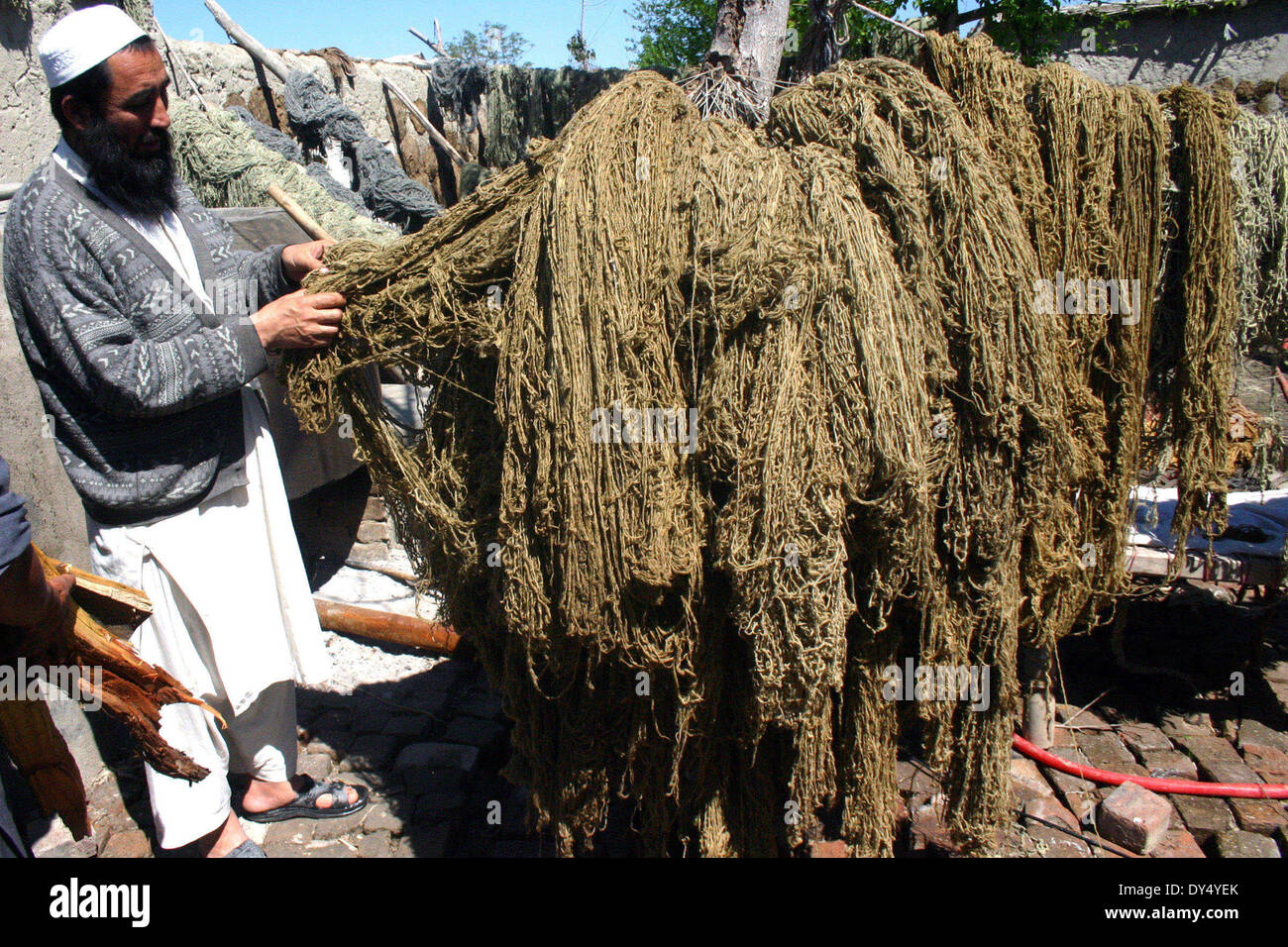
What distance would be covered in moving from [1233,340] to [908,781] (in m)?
1.97

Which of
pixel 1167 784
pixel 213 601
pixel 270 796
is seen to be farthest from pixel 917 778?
pixel 213 601

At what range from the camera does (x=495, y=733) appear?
135 inches

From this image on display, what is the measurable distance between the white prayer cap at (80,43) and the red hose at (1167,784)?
11.8ft

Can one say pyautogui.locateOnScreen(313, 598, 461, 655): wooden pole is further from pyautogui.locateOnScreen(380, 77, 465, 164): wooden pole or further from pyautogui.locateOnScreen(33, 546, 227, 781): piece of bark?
pyautogui.locateOnScreen(380, 77, 465, 164): wooden pole

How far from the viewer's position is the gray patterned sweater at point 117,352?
215 centimetres

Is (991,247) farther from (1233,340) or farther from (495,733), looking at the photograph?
(495,733)

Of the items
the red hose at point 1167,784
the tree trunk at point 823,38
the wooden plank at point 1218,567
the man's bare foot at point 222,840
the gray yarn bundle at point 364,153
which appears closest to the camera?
the man's bare foot at point 222,840

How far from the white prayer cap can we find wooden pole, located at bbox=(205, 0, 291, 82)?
15.5 ft

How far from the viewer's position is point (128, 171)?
2.28 m

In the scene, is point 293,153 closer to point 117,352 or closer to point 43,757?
point 117,352

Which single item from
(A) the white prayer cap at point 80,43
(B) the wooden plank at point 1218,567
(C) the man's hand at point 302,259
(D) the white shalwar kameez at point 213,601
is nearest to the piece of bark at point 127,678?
(D) the white shalwar kameez at point 213,601

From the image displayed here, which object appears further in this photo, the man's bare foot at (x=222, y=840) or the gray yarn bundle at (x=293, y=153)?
the gray yarn bundle at (x=293, y=153)

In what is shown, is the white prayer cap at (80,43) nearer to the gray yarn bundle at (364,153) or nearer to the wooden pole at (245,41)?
the gray yarn bundle at (364,153)

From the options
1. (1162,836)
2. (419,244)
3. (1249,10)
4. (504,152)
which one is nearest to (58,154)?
(419,244)
